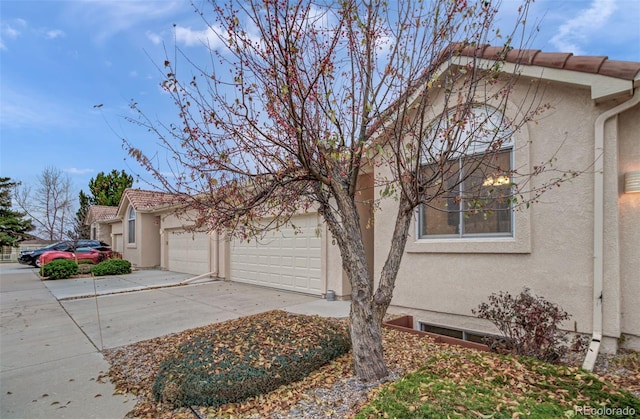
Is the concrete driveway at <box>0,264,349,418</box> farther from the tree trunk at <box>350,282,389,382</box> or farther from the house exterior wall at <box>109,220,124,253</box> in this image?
the house exterior wall at <box>109,220,124,253</box>

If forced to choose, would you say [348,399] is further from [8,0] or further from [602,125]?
[8,0]

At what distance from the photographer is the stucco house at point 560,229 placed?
14.9ft

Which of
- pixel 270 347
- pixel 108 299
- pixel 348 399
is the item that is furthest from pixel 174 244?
pixel 348 399

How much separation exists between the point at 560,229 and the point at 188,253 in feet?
47.1

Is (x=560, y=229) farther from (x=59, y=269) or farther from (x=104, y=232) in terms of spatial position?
(x=104, y=232)

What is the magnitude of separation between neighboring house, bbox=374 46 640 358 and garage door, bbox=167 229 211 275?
10.5 m

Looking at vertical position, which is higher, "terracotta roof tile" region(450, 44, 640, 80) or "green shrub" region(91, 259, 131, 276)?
"terracotta roof tile" region(450, 44, 640, 80)

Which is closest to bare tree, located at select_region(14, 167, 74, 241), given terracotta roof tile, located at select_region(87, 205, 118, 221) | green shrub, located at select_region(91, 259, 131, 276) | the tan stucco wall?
terracotta roof tile, located at select_region(87, 205, 118, 221)

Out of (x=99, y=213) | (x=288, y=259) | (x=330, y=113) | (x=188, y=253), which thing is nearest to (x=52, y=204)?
(x=99, y=213)

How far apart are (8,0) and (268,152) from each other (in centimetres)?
732

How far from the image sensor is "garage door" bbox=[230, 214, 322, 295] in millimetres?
9336

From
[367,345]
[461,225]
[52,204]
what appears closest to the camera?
[367,345]

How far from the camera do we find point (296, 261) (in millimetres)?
9820

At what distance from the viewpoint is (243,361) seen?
3.78 metres
